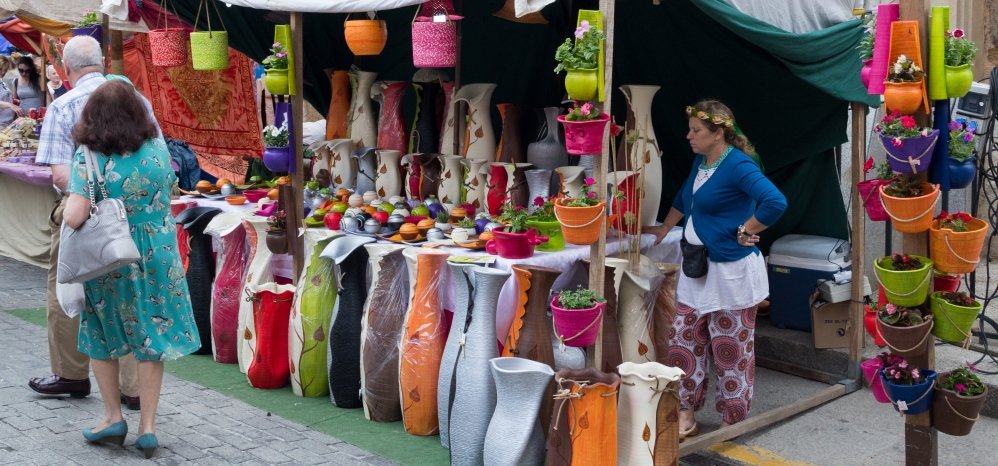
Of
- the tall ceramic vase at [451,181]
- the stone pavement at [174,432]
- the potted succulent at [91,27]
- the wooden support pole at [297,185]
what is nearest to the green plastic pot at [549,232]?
the tall ceramic vase at [451,181]

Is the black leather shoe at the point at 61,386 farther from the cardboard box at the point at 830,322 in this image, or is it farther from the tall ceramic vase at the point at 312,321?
the cardboard box at the point at 830,322

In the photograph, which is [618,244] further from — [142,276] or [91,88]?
[91,88]

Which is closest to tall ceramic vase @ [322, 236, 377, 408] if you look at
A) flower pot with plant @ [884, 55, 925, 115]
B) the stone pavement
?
the stone pavement

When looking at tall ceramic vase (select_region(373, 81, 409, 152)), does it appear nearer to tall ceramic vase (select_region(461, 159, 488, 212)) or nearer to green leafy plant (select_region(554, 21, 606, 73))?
tall ceramic vase (select_region(461, 159, 488, 212))

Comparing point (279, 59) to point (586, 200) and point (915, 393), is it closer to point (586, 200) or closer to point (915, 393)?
point (586, 200)

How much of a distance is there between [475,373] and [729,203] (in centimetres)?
137

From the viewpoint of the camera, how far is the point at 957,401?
3605 mm

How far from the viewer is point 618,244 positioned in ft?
16.4

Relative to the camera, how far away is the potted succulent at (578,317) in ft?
13.0

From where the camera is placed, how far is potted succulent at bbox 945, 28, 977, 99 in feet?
11.4

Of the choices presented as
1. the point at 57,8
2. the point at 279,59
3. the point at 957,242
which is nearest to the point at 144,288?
→ the point at 279,59

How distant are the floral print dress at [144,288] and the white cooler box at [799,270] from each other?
11.2 feet

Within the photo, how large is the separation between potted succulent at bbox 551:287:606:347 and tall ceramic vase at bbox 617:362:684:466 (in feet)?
0.69

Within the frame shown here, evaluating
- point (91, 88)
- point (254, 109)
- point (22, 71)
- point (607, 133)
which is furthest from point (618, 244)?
point (22, 71)
